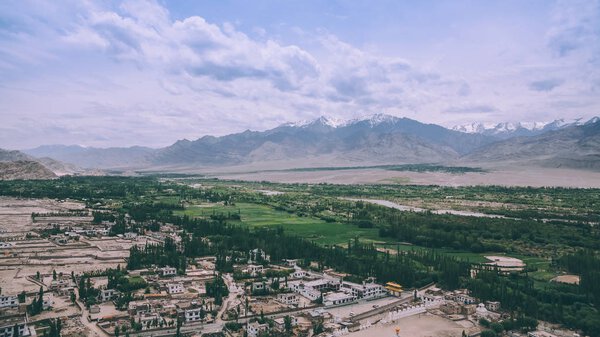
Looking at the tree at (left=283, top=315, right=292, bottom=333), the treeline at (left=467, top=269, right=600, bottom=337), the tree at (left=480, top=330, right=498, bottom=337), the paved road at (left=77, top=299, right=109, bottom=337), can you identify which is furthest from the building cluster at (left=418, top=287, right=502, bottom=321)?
the paved road at (left=77, top=299, right=109, bottom=337)

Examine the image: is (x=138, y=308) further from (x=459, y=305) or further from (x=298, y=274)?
(x=459, y=305)

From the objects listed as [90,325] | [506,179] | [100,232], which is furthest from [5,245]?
[506,179]

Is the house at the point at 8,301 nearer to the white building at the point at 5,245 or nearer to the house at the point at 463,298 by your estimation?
the white building at the point at 5,245

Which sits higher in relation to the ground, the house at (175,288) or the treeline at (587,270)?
the treeline at (587,270)

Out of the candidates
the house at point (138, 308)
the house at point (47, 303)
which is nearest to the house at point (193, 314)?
the house at point (138, 308)

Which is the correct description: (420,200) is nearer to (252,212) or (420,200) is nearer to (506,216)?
(506,216)

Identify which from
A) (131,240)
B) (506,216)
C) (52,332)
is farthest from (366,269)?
(506,216)

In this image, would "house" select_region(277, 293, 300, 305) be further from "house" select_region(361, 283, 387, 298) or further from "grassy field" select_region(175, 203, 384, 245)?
"grassy field" select_region(175, 203, 384, 245)
